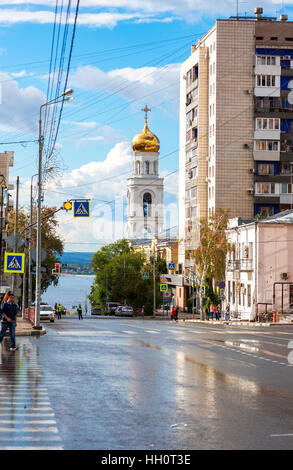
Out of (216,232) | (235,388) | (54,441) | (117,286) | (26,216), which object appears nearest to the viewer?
(54,441)

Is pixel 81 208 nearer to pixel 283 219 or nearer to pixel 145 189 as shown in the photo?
pixel 283 219

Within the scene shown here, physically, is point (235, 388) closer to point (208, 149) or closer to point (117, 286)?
point (208, 149)

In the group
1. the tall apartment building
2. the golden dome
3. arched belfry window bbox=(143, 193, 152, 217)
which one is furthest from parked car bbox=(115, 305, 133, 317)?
the golden dome

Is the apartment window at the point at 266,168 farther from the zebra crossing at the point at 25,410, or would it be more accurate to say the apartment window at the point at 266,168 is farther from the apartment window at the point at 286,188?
the zebra crossing at the point at 25,410

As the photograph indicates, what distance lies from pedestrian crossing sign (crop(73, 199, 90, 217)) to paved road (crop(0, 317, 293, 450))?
12577 mm

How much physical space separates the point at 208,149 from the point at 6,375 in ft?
234

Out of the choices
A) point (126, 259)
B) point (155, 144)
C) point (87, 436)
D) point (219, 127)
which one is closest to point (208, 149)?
point (219, 127)

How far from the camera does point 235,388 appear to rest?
1492 centimetres

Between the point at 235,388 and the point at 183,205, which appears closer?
the point at 235,388

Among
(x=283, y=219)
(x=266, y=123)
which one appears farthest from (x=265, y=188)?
(x=283, y=219)

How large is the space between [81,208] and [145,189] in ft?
302

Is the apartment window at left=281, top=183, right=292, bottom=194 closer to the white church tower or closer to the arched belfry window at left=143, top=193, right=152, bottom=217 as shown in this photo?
the white church tower

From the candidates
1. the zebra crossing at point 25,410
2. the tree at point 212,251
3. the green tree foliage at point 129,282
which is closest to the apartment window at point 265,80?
the tree at point 212,251

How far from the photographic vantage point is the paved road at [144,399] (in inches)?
384
